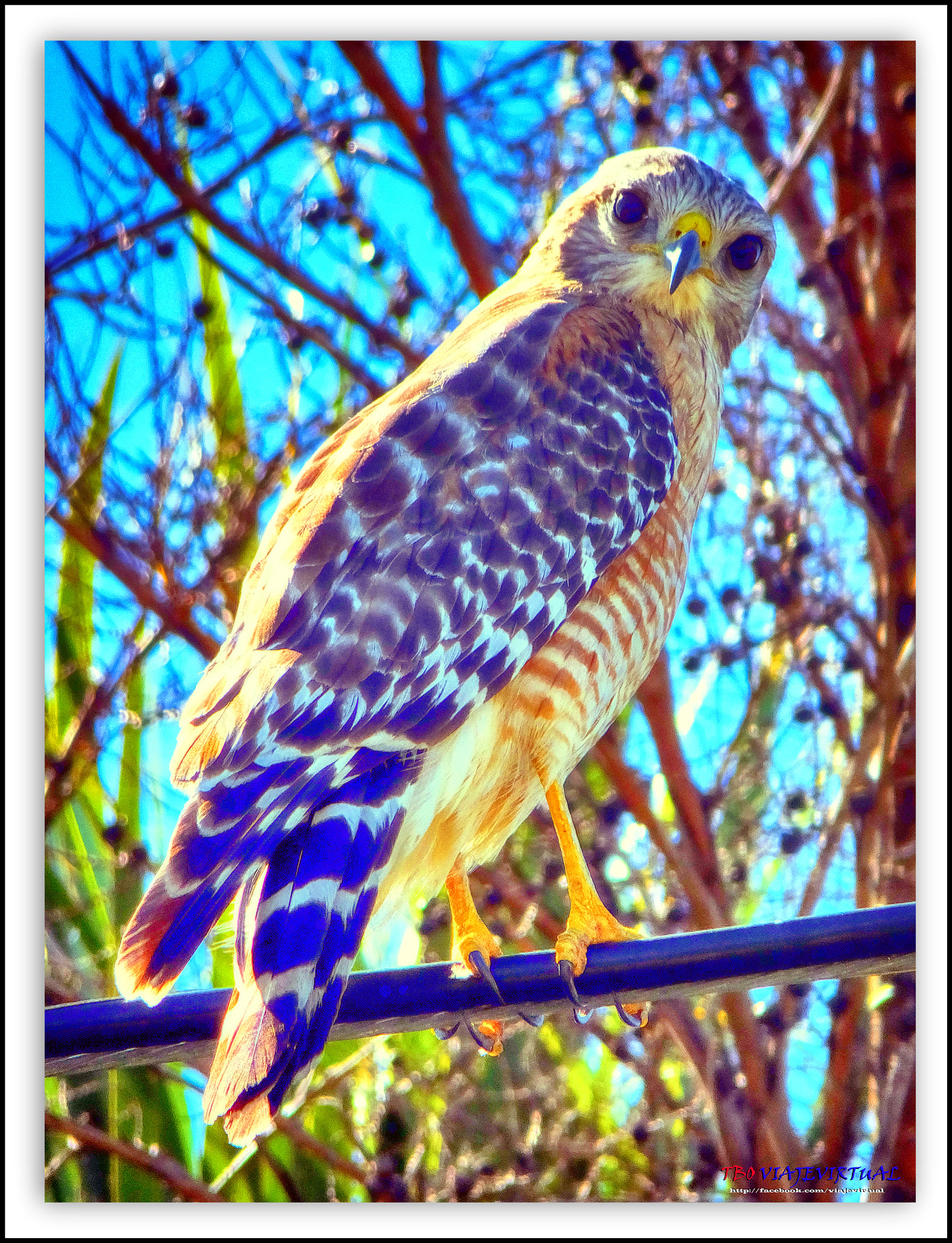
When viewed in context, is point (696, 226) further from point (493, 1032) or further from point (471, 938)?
point (493, 1032)

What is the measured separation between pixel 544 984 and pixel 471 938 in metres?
0.33

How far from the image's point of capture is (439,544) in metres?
1.50

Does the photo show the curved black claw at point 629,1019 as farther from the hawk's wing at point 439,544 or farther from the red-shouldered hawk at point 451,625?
the hawk's wing at point 439,544

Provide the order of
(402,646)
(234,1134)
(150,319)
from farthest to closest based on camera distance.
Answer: (150,319) → (402,646) → (234,1134)

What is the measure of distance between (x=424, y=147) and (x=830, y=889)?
150 cm

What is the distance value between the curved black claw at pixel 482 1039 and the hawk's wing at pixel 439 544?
48 cm

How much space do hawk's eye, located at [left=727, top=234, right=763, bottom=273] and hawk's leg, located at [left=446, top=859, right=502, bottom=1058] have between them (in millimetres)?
945

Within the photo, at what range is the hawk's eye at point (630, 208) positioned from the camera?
1.84 metres

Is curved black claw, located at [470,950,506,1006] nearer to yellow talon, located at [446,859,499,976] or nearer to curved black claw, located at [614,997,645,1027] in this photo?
yellow talon, located at [446,859,499,976]

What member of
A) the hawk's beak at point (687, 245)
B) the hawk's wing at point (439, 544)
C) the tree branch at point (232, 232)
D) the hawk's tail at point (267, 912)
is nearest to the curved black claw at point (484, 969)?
the hawk's tail at point (267, 912)

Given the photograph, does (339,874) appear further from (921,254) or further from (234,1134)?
(921,254)

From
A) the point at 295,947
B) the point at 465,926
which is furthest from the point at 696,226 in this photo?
the point at 295,947

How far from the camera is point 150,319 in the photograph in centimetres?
219

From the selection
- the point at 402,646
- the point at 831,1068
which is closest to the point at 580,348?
the point at 402,646
